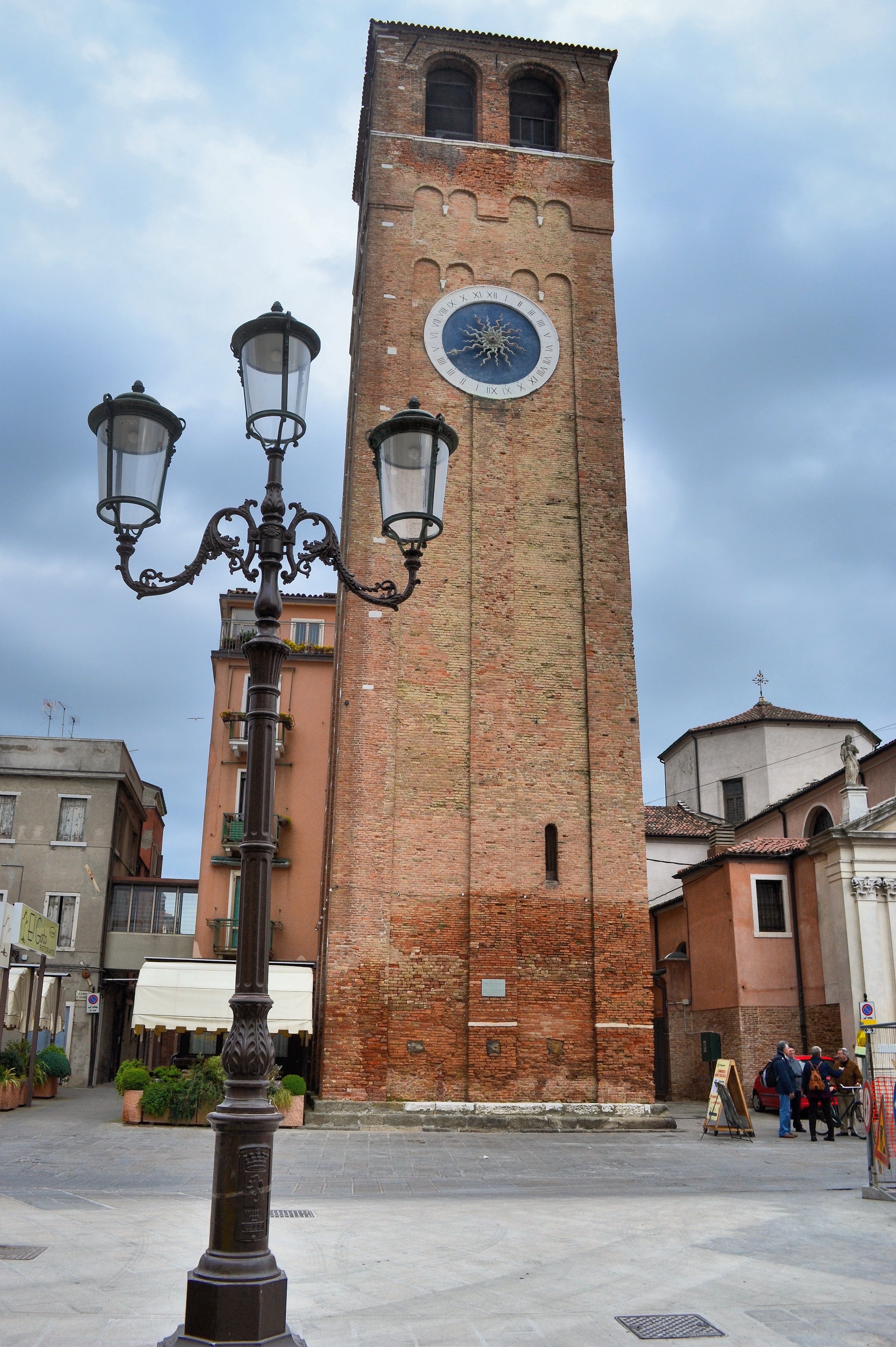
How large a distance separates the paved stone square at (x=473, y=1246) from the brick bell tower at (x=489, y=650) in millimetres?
4307

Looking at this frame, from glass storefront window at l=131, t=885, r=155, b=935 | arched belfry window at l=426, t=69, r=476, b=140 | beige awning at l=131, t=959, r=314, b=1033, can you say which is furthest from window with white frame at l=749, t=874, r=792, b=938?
arched belfry window at l=426, t=69, r=476, b=140

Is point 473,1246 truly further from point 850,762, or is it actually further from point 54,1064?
point 54,1064

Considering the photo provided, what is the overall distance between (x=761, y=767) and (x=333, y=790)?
71.2 feet

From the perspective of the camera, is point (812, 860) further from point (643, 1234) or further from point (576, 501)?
point (643, 1234)

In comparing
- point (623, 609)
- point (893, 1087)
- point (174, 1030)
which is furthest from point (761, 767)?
point (893, 1087)

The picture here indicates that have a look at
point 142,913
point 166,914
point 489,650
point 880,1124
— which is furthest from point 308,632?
point 880,1124

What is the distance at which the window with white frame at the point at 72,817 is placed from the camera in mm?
32781

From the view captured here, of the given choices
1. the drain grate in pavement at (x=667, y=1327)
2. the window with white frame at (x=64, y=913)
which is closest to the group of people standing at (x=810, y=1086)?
the drain grate in pavement at (x=667, y=1327)

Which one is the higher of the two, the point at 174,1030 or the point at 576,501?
the point at 576,501

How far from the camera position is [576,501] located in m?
21.6

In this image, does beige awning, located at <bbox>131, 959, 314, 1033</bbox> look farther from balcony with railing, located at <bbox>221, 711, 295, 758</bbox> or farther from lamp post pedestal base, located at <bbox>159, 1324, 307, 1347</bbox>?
lamp post pedestal base, located at <bbox>159, 1324, 307, 1347</bbox>

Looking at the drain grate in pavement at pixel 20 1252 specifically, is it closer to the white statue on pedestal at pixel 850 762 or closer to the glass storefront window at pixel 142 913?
the white statue on pedestal at pixel 850 762

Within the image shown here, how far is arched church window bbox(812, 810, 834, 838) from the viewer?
29516mm

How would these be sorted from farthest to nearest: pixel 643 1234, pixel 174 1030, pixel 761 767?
pixel 761 767 → pixel 174 1030 → pixel 643 1234
